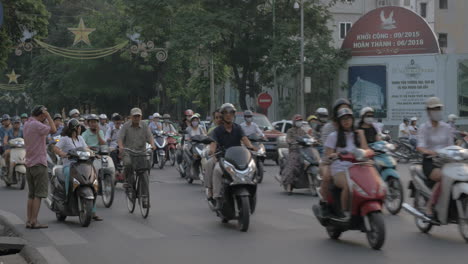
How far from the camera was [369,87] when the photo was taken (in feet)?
142

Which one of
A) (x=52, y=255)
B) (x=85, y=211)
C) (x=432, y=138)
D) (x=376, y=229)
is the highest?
(x=432, y=138)

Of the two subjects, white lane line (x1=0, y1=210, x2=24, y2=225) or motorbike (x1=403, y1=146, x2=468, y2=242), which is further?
white lane line (x1=0, y1=210, x2=24, y2=225)

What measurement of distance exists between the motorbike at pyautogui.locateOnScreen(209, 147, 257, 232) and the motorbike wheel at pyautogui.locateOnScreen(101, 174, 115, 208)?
3.62m

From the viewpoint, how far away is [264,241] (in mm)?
10281

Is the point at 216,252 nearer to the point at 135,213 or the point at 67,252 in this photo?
the point at 67,252

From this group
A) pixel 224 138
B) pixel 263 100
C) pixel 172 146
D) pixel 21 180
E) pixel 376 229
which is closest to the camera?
pixel 376 229

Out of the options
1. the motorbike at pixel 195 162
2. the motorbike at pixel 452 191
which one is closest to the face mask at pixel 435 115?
the motorbike at pixel 452 191

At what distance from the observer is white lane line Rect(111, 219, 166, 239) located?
1105cm

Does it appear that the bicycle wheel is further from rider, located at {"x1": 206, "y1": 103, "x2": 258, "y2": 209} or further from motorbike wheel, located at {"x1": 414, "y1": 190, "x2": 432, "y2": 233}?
motorbike wheel, located at {"x1": 414, "y1": 190, "x2": 432, "y2": 233}

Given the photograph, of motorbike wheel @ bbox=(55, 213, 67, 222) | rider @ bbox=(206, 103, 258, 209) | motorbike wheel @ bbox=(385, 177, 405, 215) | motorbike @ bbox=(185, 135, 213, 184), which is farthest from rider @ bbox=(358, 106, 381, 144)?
motorbike @ bbox=(185, 135, 213, 184)

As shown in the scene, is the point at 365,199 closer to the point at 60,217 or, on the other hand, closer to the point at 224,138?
the point at 224,138

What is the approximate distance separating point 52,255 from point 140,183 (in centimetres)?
388

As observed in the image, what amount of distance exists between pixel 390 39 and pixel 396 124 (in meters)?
4.52

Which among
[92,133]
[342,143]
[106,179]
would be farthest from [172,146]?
[342,143]
